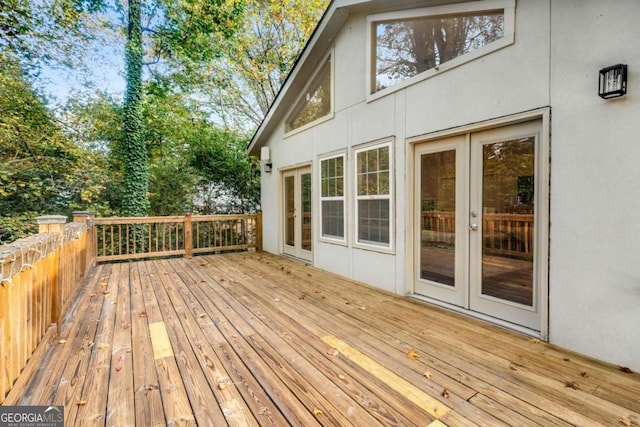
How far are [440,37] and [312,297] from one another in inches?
139

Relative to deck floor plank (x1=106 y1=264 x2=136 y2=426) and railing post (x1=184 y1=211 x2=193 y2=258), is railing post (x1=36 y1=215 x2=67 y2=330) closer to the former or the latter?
deck floor plank (x1=106 y1=264 x2=136 y2=426)

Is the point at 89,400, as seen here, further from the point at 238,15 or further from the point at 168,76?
the point at 168,76

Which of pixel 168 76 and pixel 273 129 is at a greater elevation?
pixel 168 76

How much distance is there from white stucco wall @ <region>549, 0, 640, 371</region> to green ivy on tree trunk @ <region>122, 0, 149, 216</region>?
847 cm

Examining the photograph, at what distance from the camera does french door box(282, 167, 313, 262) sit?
6.08 m

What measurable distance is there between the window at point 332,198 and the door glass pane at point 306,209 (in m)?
0.61

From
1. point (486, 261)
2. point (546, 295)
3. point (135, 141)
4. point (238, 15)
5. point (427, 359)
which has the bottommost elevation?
point (427, 359)

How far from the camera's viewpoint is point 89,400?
5.84ft

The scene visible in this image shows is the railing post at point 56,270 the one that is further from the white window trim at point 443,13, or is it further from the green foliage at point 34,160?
the green foliage at point 34,160

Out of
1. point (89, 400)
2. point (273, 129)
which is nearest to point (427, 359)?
point (89, 400)

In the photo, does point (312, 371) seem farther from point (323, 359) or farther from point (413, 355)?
point (413, 355)

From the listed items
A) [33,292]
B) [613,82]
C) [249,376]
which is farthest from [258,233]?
[613,82]

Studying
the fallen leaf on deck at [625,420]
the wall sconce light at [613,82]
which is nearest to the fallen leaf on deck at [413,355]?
the fallen leaf on deck at [625,420]

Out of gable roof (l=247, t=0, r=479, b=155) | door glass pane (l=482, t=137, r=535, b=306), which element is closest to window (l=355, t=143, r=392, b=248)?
door glass pane (l=482, t=137, r=535, b=306)
